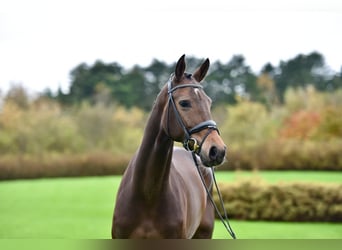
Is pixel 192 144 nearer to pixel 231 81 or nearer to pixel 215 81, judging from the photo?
pixel 215 81

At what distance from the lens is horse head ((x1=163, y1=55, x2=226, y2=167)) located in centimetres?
227

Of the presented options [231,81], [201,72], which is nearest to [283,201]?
[231,81]

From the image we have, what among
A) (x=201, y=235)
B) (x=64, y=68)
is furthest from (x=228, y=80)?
(x=201, y=235)

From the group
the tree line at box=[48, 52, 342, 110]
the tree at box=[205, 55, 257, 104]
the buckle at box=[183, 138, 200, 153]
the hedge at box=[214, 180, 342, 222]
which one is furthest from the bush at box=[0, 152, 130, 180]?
the buckle at box=[183, 138, 200, 153]

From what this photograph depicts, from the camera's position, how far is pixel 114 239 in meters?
2.67

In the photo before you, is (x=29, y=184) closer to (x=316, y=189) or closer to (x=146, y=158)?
(x=316, y=189)

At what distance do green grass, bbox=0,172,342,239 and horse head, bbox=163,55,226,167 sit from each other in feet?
12.7

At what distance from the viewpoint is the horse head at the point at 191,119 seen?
2.27 metres

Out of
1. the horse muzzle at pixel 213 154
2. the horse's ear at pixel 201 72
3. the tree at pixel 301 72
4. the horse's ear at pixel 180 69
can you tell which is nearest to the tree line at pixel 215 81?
the tree at pixel 301 72

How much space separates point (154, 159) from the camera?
2.53 m

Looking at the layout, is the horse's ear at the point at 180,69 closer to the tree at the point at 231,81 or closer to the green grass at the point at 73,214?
the green grass at the point at 73,214

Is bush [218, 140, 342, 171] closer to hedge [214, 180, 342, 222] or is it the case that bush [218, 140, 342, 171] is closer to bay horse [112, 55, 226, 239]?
hedge [214, 180, 342, 222]

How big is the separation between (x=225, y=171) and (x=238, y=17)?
320 centimetres

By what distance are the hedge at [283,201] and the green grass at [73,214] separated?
0.48 feet
